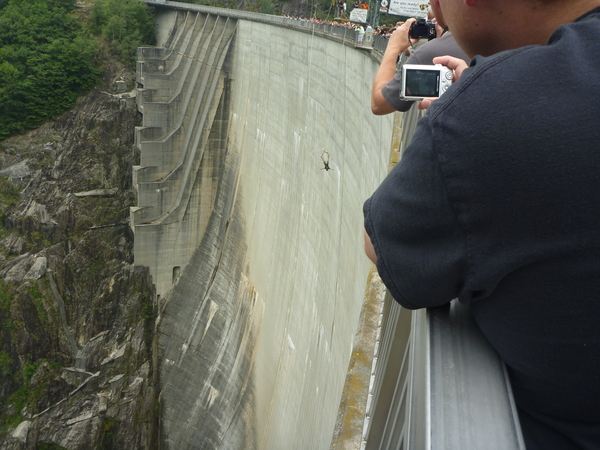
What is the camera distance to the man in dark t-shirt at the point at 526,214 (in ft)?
2.43

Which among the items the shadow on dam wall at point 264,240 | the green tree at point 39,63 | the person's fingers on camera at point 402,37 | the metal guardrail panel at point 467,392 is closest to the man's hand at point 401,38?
the person's fingers on camera at point 402,37

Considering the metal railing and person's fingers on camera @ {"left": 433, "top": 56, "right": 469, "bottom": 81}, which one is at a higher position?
person's fingers on camera @ {"left": 433, "top": 56, "right": 469, "bottom": 81}

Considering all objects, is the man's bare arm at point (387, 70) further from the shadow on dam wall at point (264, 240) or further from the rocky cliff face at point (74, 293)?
the rocky cliff face at point (74, 293)

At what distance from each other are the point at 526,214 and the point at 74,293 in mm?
19546

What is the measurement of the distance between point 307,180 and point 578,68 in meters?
10.5

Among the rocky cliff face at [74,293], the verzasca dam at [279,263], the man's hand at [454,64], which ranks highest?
the man's hand at [454,64]

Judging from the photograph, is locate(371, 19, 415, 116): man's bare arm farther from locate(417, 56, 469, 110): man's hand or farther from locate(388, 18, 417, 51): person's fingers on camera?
locate(417, 56, 469, 110): man's hand

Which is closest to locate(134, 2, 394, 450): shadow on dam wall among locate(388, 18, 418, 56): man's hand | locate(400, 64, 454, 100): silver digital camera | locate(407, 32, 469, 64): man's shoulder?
locate(388, 18, 418, 56): man's hand

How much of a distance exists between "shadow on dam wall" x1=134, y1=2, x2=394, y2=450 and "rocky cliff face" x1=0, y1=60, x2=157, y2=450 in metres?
1.24

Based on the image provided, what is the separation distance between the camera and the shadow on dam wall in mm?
7980

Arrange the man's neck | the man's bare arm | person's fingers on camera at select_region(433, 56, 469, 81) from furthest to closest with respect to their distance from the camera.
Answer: the man's bare arm → person's fingers on camera at select_region(433, 56, 469, 81) → the man's neck

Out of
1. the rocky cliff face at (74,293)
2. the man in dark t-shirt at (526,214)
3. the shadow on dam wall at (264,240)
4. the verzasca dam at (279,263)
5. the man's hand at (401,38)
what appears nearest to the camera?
the man in dark t-shirt at (526,214)

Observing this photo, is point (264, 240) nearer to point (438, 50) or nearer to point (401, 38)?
point (401, 38)

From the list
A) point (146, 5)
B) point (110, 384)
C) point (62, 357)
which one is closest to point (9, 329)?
point (62, 357)
